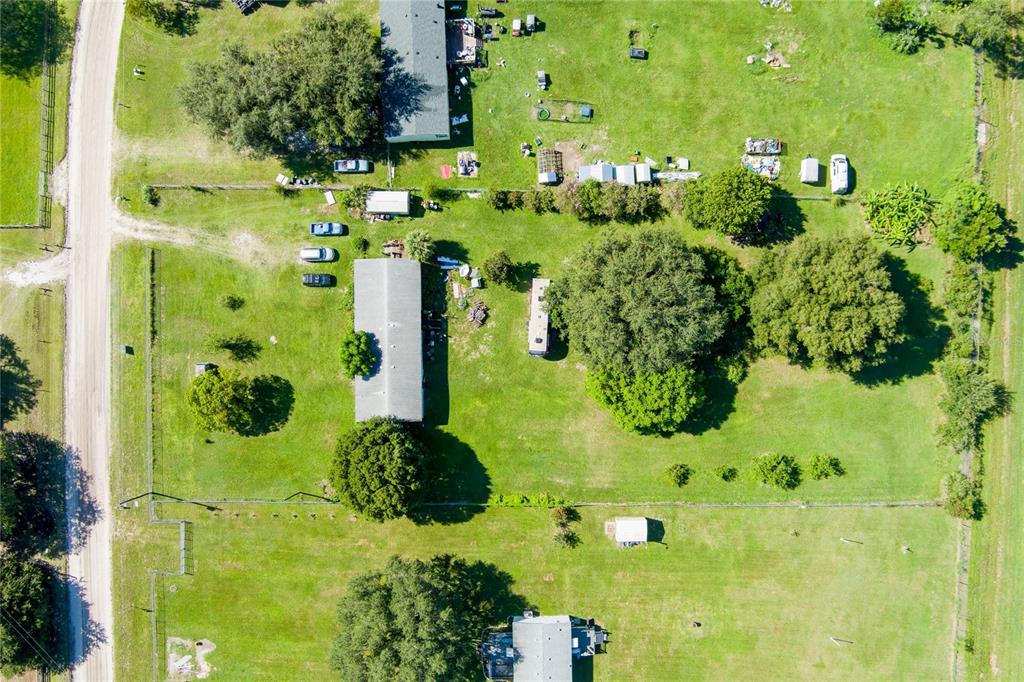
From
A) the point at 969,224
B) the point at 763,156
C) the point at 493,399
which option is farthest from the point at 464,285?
the point at 969,224

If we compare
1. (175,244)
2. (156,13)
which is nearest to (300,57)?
(156,13)

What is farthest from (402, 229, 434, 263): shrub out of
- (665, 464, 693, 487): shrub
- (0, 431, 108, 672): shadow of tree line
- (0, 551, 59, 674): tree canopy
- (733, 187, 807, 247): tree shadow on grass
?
(0, 551, 59, 674): tree canopy

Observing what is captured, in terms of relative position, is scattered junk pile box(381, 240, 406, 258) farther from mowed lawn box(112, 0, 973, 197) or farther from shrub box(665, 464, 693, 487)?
shrub box(665, 464, 693, 487)

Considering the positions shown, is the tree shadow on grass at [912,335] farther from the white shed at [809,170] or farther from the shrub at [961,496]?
the shrub at [961,496]

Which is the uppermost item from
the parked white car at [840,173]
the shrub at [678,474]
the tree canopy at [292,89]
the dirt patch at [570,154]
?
the tree canopy at [292,89]

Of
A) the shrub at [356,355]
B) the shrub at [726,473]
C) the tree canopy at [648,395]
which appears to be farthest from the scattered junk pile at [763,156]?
the shrub at [356,355]

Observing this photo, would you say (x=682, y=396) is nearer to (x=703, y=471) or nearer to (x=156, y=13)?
(x=703, y=471)
